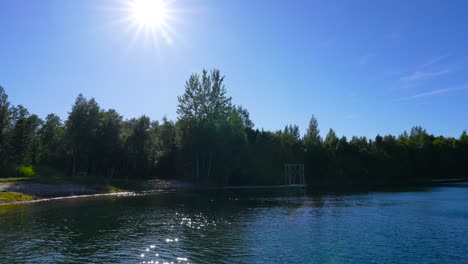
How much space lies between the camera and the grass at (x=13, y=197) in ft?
192

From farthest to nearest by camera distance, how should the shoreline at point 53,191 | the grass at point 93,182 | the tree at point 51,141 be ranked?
the tree at point 51,141
the grass at point 93,182
the shoreline at point 53,191

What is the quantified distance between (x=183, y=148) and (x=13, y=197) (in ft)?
183

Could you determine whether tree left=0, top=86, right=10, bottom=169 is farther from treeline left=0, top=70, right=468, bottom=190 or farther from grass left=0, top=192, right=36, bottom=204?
grass left=0, top=192, right=36, bottom=204

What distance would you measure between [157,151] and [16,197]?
5776 cm

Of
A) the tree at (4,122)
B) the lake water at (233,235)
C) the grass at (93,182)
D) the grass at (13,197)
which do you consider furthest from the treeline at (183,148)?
the lake water at (233,235)

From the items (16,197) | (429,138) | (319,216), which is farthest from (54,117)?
(429,138)

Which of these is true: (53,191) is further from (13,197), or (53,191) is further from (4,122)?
(4,122)

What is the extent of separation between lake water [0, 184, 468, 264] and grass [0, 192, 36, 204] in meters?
7.59

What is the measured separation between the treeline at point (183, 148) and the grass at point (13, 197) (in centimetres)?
2249

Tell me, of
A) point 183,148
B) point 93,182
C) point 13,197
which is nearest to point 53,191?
point 13,197

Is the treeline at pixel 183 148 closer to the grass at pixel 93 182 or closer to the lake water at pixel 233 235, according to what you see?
the grass at pixel 93 182

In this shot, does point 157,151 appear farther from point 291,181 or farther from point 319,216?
point 319,216

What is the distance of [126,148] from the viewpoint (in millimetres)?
105438

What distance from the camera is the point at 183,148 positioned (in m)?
112
